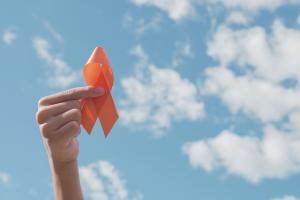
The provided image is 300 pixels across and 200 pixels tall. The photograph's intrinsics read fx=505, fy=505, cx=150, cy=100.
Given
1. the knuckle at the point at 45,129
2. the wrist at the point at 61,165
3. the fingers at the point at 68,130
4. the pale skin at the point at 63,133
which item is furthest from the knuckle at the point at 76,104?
the wrist at the point at 61,165

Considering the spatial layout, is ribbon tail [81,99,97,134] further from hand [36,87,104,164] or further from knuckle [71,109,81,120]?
knuckle [71,109,81,120]

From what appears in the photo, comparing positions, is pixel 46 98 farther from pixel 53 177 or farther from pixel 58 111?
pixel 53 177

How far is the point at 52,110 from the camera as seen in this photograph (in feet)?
12.5

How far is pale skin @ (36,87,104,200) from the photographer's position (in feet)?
12.5

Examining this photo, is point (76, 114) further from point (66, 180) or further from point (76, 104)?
point (66, 180)

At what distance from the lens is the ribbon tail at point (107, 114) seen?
4227mm

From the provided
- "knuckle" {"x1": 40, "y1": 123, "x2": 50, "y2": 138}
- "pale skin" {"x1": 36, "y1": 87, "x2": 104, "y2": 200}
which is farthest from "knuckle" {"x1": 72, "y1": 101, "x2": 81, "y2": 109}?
"knuckle" {"x1": 40, "y1": 123, "x2": 50, "y2": 138}

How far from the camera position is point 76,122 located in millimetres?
3818

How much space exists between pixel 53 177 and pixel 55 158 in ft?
0.79

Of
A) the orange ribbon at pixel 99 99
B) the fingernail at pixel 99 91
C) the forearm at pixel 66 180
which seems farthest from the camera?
the forearm at pixel 66 180

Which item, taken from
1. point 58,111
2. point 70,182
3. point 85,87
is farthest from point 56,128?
point 70,182

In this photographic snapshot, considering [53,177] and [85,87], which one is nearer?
[85,87]

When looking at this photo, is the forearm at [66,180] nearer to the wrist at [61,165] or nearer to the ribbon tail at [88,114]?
the wrist at [61,165]

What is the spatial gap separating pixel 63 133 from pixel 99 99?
0.50 m
